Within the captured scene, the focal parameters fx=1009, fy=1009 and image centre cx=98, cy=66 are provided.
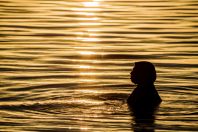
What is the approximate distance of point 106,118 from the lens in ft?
52.3

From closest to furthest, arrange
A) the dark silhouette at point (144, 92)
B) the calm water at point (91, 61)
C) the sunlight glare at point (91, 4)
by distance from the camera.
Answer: the calm water at point (91, 61) < the dark silhouette at point (144, 92) < the sunlight glare at point (91, 4)

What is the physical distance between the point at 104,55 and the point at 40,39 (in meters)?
2.68

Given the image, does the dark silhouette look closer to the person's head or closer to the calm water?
the person's head

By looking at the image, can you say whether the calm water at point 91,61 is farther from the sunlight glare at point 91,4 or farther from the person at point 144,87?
the person at point 144,87

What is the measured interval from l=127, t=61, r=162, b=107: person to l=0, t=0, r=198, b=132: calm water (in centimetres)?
19

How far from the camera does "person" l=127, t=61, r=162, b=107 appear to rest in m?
17.0

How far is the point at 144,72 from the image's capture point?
55.7 feet

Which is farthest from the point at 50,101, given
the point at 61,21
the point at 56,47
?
the point at 61,21

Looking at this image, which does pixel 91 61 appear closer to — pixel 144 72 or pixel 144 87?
pixel 144 87

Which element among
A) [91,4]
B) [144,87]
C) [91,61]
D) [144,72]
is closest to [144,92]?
[144,87]

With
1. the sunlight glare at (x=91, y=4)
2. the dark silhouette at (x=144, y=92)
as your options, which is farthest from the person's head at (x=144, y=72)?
the sunlight glare at (x=91, y=4)

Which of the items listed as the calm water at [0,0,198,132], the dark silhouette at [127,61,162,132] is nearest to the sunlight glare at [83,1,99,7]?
the calm water at [0,0,198,132]

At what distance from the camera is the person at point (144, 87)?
55.8 feet

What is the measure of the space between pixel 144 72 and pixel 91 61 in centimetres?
524
